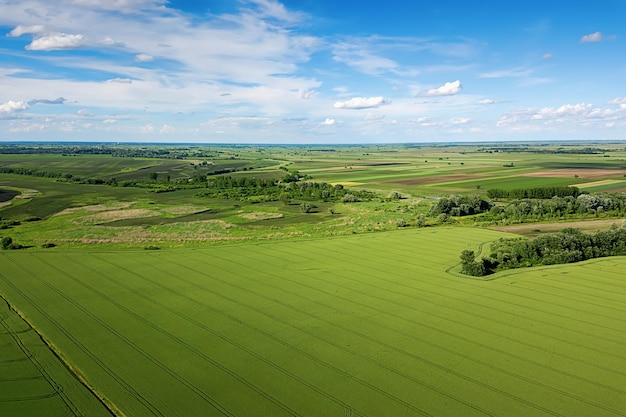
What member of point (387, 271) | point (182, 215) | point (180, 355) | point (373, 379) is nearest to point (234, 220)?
point (182, 215)

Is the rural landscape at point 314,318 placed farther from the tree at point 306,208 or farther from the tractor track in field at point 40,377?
the tree at point 306,208

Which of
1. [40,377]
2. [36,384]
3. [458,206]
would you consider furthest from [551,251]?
[36,384]

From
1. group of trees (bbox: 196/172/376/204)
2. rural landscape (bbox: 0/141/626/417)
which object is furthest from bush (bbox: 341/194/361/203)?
rural landscape (bbox: 0/141/626/417)

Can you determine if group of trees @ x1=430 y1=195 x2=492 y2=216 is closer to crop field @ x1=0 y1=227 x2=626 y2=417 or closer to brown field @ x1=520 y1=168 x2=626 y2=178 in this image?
crop field @ x1=0 y1=227 x2=626 y2=417

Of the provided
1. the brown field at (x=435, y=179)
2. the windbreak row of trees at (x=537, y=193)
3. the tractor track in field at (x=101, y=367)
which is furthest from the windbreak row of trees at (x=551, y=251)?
A: the brown field at (x=435, y=179)

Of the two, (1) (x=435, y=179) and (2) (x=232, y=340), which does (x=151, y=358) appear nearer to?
(2) (x=232, y=340)

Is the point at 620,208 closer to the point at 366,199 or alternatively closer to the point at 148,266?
the point at 366,199
